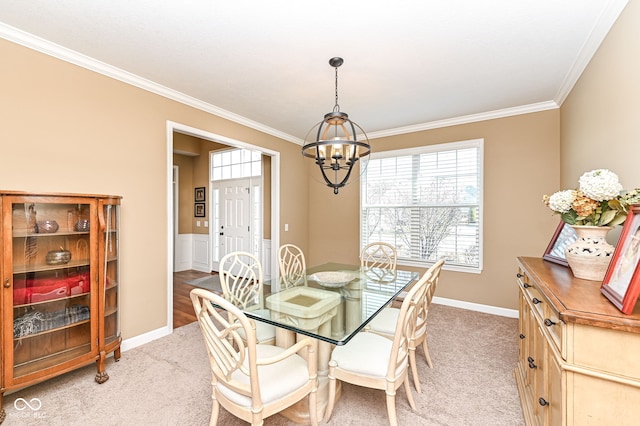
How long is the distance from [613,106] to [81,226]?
4.12m

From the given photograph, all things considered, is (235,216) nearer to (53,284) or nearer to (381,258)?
(381,258)

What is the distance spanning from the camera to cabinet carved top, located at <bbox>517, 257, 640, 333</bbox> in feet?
3.22

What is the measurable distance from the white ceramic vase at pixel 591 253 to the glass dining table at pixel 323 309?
1.14 metres

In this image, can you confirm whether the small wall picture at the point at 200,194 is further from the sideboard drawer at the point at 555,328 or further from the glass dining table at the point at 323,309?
the sideboard drawer at the point at 555,328

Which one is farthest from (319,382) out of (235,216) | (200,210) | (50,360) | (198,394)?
(200,210)

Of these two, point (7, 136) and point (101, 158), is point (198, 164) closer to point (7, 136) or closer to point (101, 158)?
point (101, 158)

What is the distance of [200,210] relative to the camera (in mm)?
6309

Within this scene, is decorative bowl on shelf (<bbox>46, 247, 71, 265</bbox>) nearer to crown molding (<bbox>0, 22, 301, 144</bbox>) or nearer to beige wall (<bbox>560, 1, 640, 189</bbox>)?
crown molding (<bbox>0, 22, 301, 144</bbox>)

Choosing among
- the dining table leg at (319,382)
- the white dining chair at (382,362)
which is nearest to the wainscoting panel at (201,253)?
the dining table leg at (319,382)

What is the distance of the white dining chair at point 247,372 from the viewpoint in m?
1.27

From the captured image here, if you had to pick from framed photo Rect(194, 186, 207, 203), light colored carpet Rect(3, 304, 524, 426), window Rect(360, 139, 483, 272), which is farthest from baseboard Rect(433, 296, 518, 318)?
framed photo Rect(194, 186, 207, 203)

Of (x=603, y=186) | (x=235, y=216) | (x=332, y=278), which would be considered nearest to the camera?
(x=603, y=186)

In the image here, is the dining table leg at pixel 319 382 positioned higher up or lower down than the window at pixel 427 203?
lower down

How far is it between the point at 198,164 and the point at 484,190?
5.69m
